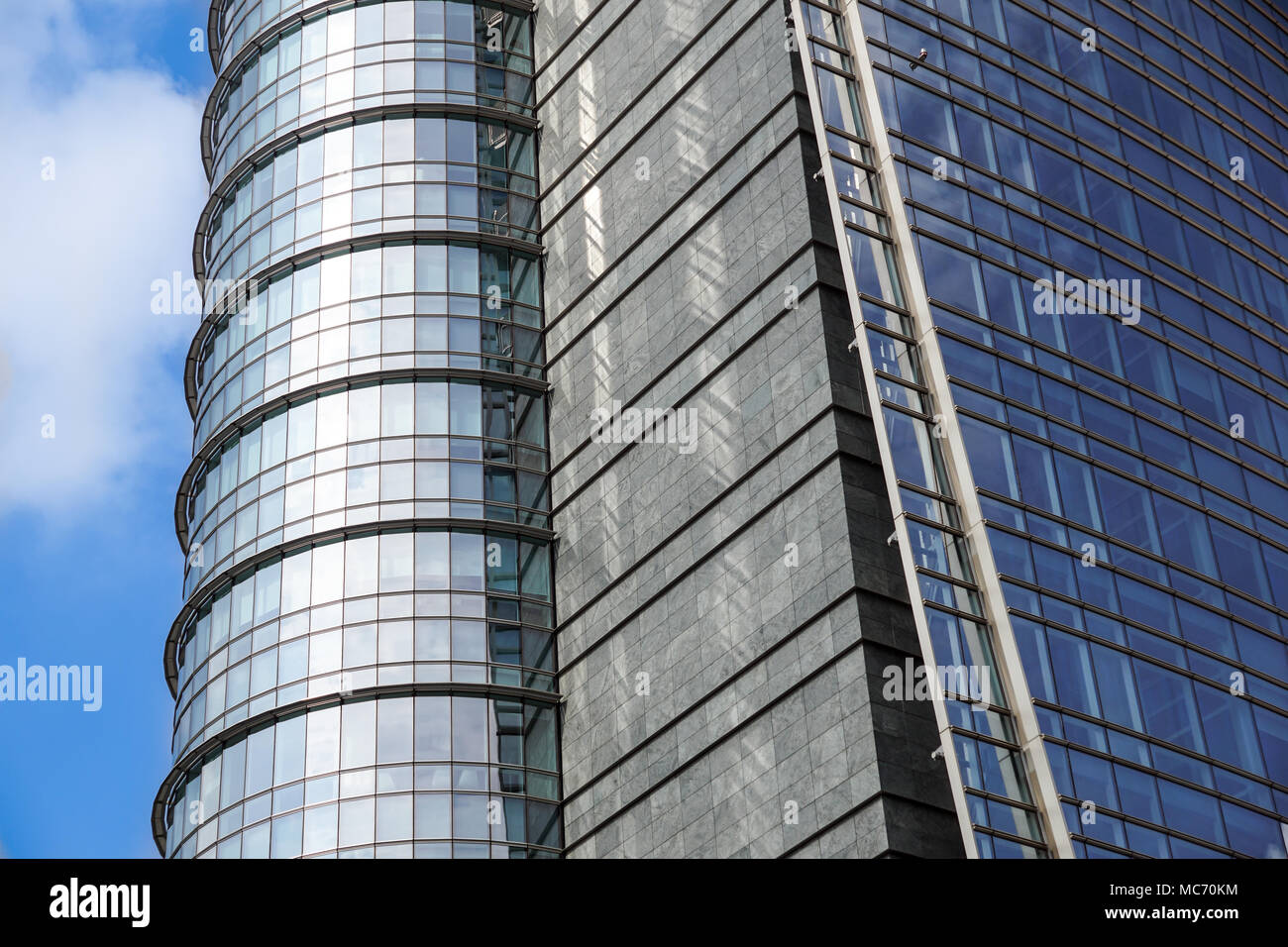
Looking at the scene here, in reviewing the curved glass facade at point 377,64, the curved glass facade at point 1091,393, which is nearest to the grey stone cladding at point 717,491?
the curved glass facade at point 1091,393

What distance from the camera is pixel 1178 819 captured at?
39156mm

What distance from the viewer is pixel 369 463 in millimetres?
51562

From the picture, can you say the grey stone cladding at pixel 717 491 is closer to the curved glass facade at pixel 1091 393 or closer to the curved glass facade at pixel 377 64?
the curved glass facade at pixel 1091 393

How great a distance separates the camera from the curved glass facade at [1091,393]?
39.2m

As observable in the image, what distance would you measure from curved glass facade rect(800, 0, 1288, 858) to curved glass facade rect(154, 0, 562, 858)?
47.7 ft

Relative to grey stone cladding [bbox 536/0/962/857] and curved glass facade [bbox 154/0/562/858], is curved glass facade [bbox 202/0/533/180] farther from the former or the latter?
grey stone cladding [bbox 536/0/962/857]

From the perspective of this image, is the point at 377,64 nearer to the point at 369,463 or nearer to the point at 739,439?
the point at 369,463

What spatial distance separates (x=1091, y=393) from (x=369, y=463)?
2066 cm

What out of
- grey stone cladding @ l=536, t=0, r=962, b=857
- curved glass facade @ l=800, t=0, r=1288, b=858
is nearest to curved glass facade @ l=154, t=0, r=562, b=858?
grey stone cladding @ l=536, t=0, r=962, b=857

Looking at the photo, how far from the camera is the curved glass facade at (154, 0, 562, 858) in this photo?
47.7 metres
